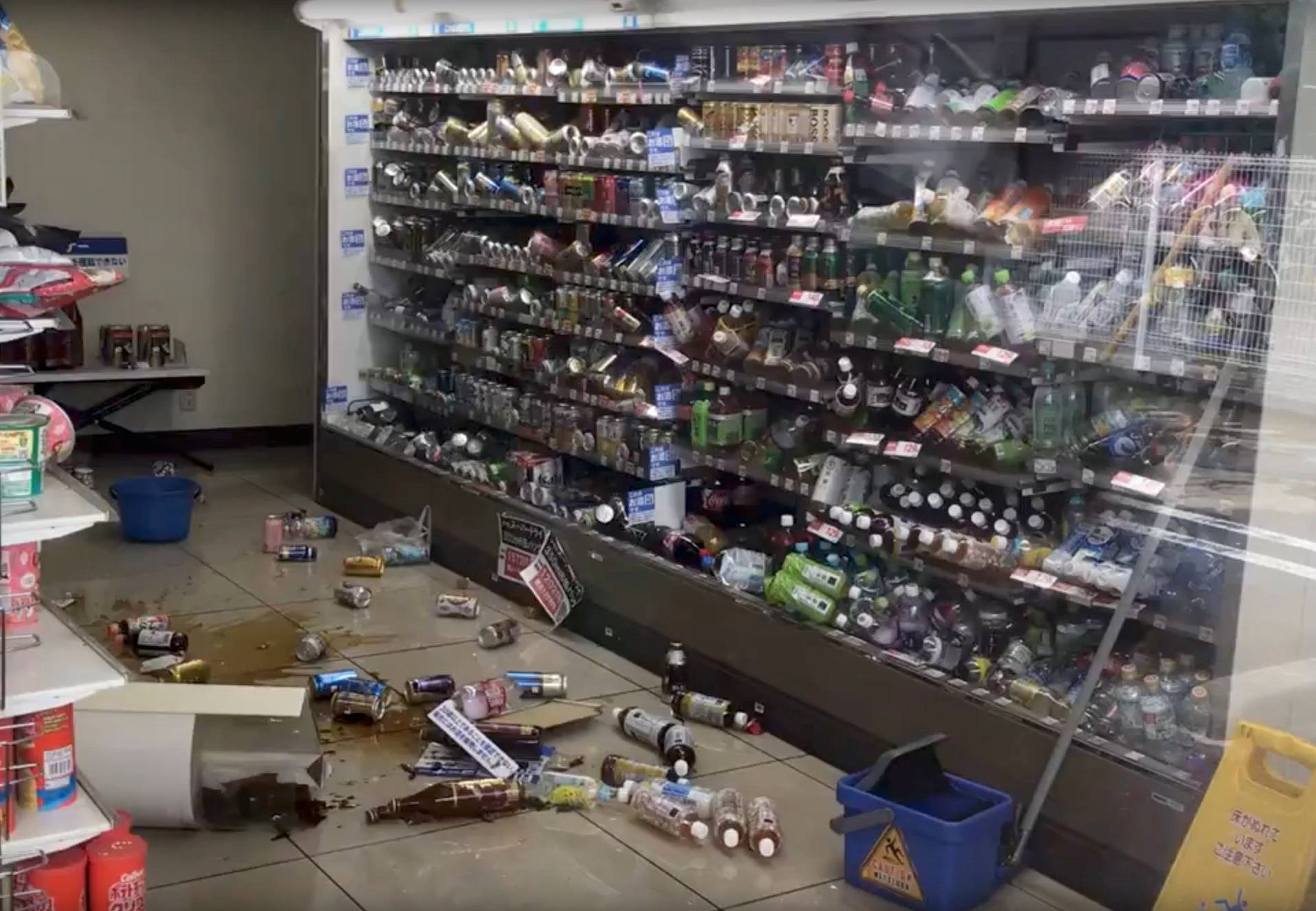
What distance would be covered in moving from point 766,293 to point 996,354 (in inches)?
43.3

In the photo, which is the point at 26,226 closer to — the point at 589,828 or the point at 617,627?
the point at 589,828

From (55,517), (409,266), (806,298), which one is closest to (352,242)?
(409,266)

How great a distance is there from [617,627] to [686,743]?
1.15 meters

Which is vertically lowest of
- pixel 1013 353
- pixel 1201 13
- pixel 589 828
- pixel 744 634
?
pixel 589 828

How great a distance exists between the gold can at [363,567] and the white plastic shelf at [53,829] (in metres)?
3.48

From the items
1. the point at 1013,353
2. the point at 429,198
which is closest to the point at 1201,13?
the point at 1013,353

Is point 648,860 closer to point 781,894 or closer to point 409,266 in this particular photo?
point 781,894

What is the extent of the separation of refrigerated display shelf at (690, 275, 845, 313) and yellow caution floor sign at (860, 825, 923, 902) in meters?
1.82

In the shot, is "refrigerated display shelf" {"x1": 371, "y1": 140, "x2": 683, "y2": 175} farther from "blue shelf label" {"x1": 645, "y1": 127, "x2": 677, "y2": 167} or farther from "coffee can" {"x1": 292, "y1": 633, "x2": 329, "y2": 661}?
"coffee can" {"x1": 292, "y1": 633, "x2": 329, "y2": 661}

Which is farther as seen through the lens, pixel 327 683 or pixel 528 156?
pixel 528 156

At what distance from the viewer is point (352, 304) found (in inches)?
315

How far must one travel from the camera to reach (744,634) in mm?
5188

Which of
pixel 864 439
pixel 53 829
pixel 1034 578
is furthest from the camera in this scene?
pixel 864 439

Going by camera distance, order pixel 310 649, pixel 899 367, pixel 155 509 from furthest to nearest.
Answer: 1. pixel 155 509
2. pixel 310 649
3. pixel 899 367
